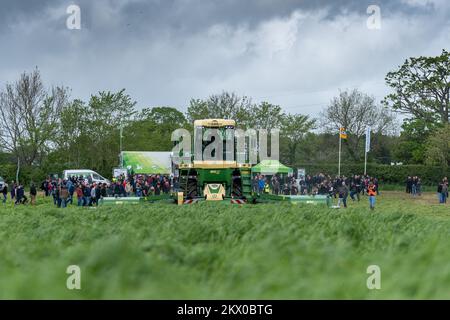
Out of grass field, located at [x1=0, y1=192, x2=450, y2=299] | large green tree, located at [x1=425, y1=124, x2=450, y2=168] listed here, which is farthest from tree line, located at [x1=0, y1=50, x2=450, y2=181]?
grass field, located at [x1=0, y1=192, x2=450, y2=299]

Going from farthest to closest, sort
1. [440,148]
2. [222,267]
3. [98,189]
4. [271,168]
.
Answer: [440,148] < [271,168] < [98,189] < [222,267]

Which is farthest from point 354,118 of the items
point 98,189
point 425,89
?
point 98,189

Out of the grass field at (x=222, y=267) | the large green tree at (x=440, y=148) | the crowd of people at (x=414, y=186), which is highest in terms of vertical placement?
the large green tree at (x=440, y=148)

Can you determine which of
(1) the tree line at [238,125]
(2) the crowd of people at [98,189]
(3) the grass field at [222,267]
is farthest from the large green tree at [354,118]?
(3) the grass field at [222,267]

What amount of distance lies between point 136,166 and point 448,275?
Result: 179 feet

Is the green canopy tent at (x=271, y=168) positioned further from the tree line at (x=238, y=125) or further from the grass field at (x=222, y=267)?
the grass field at (x=222, y=267)

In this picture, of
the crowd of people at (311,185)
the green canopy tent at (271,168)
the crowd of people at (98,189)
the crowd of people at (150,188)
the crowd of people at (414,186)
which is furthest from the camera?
the green canopy tent at (271,168)

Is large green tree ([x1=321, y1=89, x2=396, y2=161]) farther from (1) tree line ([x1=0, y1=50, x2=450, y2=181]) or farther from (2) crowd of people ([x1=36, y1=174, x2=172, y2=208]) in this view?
(2) crowd of people ([x1=36, y1=174, x2=172, y2=208])

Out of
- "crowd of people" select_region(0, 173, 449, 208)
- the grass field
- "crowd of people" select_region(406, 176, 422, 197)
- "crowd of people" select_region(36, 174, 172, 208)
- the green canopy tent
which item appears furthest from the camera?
the green canopy tent

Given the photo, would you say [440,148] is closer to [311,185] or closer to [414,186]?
[414,186]

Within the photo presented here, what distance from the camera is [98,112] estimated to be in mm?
71625

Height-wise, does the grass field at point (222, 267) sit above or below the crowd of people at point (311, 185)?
above
